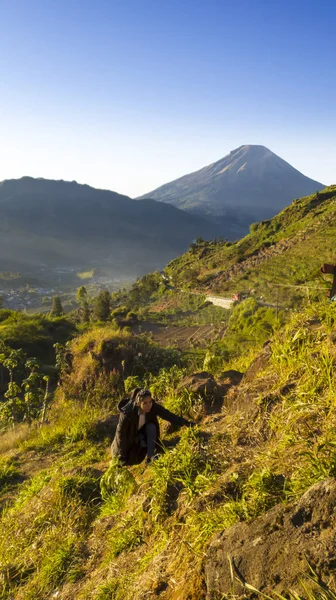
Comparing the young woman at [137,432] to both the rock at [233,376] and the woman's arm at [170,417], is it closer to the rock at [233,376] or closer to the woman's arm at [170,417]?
the woman's arm at [170,417]

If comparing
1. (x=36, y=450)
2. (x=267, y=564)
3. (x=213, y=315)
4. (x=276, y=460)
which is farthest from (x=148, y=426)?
(x=213, y=315)

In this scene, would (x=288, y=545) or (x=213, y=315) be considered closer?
(x=288, y=545)

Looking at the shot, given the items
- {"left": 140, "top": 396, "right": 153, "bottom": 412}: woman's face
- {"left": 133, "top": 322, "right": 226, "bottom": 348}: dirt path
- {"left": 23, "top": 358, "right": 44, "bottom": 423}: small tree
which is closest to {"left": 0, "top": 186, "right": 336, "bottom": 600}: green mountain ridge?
{"left": 140, "top": 396, "right": 153, "bottom": 412}: woman's face

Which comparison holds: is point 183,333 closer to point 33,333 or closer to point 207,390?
point 33,333

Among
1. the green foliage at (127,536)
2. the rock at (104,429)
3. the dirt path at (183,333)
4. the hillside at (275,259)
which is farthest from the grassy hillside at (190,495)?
the hillside at (275,259)

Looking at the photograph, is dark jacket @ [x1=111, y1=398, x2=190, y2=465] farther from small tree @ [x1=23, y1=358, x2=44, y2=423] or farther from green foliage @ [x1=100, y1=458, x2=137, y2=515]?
small tree @ [x1=23, y1=358, x2=44, y2=423]

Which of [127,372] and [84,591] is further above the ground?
[84,591]

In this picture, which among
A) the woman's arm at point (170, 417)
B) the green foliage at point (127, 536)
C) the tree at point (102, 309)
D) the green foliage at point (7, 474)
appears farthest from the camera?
the tree at point (102, 309)

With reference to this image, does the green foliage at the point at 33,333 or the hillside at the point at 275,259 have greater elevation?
the hillside at the point at 275,259

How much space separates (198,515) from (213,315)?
2806cm

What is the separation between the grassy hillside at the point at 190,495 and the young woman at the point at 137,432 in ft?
0.59

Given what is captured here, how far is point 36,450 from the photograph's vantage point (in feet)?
17.2

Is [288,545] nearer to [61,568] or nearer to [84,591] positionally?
[84,591]

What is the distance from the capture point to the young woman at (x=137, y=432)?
3.57 m
